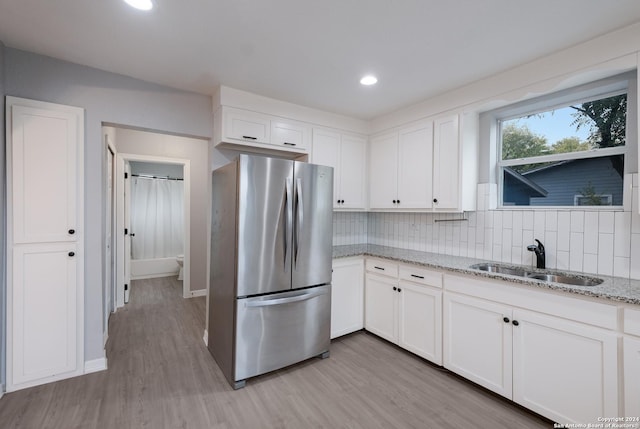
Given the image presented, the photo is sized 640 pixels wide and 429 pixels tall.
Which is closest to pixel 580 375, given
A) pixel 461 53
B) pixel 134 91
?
pixel 461 53

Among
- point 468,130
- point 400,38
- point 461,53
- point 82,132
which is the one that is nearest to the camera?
point 400,38

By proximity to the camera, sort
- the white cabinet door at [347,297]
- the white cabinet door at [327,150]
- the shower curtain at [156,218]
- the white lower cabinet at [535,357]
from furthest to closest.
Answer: the shower curtain at [156,218] < the white cabinet door at [327,150] < the white cabinet door at [347,297] < the white lower cabinet at [535,357]

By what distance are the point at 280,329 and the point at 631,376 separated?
7.01 ft

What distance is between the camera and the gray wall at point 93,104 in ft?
6.92

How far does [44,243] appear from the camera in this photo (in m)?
2.14

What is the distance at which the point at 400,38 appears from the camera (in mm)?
1854

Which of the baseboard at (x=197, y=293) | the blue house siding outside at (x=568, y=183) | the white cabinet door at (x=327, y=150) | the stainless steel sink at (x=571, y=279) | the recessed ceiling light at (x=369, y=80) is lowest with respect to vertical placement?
the baseboard at (x=197, y=293)

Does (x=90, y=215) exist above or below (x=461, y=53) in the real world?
below

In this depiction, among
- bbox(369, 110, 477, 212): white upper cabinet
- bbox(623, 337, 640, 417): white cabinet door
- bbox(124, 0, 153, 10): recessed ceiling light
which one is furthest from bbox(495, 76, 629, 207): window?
bbox(124, 0, 153, 10): recessed ceiling light

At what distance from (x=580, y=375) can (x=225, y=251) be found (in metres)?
2.48

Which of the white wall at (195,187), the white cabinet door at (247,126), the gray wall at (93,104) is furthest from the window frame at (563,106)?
the white wall at (195,187)

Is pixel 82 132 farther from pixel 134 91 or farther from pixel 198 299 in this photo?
pixel 198 299

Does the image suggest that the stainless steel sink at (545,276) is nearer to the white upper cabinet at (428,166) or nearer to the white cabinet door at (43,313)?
the white upper cabinet at (428,166)

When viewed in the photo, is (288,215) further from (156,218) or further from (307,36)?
(156,218)
